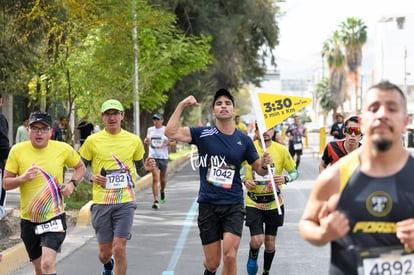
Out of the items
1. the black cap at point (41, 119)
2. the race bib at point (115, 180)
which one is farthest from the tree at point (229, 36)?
the black cap at point (41, 119)

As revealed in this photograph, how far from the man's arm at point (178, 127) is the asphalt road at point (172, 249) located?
2520mm

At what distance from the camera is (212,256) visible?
750 cm

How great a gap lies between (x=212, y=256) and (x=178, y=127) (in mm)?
1224

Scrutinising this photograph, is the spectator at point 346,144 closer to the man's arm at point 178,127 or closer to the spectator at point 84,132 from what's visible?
the man's arm at point 178,127

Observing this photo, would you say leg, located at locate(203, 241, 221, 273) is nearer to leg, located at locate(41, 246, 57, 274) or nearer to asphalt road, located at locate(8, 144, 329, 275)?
leg, located at locate(41, 246, 57, 274)

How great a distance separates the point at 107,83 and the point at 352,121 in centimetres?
1126

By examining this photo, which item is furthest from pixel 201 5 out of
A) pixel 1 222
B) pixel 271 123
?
pixel 271 123

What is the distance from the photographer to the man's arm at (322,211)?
151 inches

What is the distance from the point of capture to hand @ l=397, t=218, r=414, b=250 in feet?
12.3

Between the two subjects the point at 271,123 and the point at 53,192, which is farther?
the point at 271,123

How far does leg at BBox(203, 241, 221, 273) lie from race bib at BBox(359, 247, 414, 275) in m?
3.63

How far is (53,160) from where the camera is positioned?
7441 mm

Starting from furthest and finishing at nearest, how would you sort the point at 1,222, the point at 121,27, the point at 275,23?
the point at 275,23 → the point at 121,27 → the point at 1,222

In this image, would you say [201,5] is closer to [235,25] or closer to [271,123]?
[235,25]
